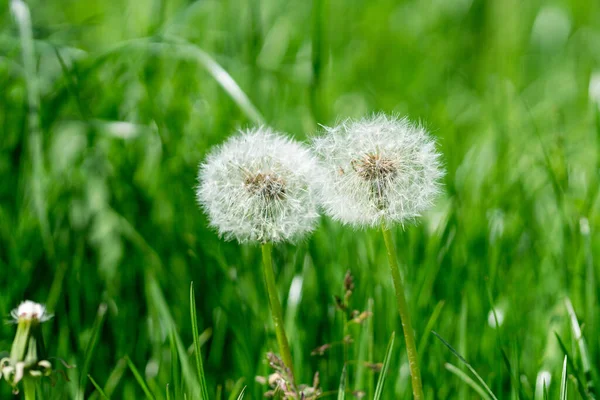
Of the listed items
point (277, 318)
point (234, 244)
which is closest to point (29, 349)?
point (277, 318)

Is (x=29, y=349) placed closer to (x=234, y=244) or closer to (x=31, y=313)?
(x=31, y=313)

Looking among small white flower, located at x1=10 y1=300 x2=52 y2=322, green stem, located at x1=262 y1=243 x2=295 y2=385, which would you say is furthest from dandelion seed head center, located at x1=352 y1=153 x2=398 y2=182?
small white flower, located at x1=10 y1=300 x2=52 y2=322

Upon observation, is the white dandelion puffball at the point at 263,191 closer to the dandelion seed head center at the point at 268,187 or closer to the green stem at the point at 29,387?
the dandelion seed head center at the point at 268,187

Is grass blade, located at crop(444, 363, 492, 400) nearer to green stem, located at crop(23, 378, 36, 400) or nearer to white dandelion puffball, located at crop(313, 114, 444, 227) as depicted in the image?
white dandelion puffball, located at crop(313, 114, 444, 227)

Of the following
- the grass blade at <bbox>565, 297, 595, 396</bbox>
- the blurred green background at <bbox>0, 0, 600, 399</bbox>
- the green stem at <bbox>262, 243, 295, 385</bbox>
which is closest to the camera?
the green stem at <bbox>262, 243, 295, 385</bbox>

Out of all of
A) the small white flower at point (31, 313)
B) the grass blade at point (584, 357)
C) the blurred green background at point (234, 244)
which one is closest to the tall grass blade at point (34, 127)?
the blurred green background at point (234, 244)

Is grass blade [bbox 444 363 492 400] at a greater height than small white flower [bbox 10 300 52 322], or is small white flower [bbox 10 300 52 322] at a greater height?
small white flower [bbox 10 300 52 322]

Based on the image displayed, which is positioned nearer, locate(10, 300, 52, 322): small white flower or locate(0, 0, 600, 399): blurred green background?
locate(10, 300, 52, 322): small white flower
